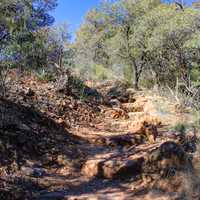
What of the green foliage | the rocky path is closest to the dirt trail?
the rocky path

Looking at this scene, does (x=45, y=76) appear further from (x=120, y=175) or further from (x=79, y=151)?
(x=120, y=175)

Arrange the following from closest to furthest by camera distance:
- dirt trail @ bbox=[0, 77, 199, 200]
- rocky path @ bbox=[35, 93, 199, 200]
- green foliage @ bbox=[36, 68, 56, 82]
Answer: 1. rocky path @ bbox=[35, 93, 199, 200]
2. dirt trail @ bbox=[0, 77, 199, 200]
3. green foliage @ bbox=[36, 68, 56, 82]

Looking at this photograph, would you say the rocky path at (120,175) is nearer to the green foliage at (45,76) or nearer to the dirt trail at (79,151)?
the dirt trail at (79,151)

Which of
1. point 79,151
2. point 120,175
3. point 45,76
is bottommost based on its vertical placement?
point 120,175

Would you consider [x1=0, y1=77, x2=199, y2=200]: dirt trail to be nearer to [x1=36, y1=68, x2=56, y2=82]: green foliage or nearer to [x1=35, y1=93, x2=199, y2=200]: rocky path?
[x1=35, y1=93, x2=199, y2=200]: rocky path

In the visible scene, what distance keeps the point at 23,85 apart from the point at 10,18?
15.8 ft

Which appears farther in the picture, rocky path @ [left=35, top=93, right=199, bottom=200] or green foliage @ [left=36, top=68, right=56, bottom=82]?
green foliage @ [left=36, top=68, right=56, bottom=82]

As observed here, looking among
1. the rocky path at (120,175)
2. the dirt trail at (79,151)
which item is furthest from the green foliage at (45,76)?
the rocky path at (120,175)

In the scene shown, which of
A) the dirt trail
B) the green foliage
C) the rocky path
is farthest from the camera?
the green foliage

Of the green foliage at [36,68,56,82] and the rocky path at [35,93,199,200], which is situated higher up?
the green foliage at [36,68,56,82]

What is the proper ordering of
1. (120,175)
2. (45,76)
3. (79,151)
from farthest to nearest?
(45,76) → (79,151) → (120,175)

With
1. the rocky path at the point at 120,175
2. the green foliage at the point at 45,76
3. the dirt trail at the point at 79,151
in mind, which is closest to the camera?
the rocky path at the point at 120,175

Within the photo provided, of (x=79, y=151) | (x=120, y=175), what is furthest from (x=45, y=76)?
(x=120, y=175)

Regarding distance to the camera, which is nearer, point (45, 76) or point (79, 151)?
point (79, 151)
